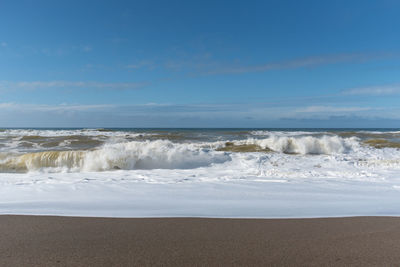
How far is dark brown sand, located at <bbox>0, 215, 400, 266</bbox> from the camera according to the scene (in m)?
2.19

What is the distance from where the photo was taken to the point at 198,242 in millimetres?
2537

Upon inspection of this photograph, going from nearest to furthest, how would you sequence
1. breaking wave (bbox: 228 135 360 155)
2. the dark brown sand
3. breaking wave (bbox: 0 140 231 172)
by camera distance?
the dark brown sand
breaking wave (bbox: 0 140 231 172)
breaking wave (bbox: 228 135 360 155)

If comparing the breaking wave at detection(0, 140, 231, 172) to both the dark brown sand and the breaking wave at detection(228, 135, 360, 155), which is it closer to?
the dark brown sand

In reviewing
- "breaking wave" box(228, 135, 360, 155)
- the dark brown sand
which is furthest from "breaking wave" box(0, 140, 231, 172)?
"breaking wave" box(228, 135, 360, 155)

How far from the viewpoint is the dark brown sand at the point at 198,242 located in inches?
86.2

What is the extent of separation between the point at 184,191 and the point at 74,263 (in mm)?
2556

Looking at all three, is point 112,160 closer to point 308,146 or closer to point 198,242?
point 198,242

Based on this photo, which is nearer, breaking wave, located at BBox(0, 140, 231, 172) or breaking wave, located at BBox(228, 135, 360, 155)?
breaking wave, located at BBox(0, 140, 231, 172)

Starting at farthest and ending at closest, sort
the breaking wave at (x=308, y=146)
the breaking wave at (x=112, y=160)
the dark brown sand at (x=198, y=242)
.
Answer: the breaking wave at (x=308, y=146) < the breaking wave at (x=112, y=160) < the dark brown sand at (x=198, y=242)

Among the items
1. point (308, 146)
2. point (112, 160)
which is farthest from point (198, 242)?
point (308, 146)

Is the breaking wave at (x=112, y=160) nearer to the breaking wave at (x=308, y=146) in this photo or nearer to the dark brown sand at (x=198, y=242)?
the dark brown sand at (x=198, y=242)

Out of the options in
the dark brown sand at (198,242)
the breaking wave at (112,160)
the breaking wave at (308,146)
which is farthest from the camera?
the breaking wave at (308,146)

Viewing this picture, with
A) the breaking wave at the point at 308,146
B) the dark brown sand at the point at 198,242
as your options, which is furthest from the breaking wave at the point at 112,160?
the breaking wave at the point at 308,146

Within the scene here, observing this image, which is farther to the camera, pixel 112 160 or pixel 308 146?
pixel 308 146
